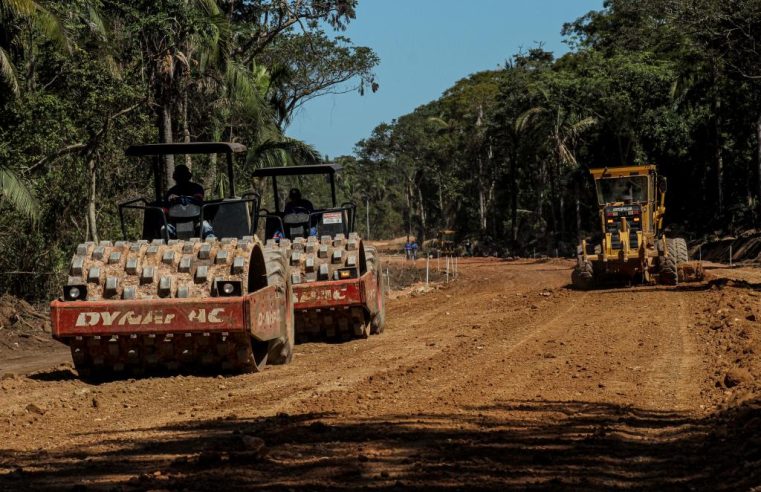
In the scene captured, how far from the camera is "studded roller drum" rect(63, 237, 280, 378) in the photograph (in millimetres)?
9883

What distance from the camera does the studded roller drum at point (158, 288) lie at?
988 centimetres

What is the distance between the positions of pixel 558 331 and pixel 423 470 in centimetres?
933

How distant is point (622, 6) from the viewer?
198ft

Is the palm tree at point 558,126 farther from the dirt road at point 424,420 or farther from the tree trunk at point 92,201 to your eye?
the dirt road at point 424,420

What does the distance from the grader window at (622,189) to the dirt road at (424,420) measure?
1112 centimetres

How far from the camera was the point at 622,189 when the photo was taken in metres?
24.8

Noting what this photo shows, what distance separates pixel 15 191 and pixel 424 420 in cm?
1245

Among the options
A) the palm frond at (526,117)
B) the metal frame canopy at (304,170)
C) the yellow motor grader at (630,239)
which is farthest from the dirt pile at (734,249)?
the metal frame canopy at (304,170)

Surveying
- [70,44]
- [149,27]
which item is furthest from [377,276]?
[149,27]

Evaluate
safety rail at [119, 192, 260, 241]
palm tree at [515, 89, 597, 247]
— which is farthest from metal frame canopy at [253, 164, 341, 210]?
palm tree at [515, 89, 597, 247]

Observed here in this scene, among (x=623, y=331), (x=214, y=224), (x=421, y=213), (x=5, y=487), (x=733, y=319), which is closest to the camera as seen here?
(x=5, y=487)

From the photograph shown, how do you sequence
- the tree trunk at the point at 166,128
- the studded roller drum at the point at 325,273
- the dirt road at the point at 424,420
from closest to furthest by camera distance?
the dirt road at the point at 424,420
the studded roller drum at the point at 325,273
the tree trunk at the point at 166,128

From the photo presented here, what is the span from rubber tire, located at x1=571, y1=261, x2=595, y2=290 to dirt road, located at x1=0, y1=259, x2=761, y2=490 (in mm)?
9862

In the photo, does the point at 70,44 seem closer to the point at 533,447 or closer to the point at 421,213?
the point at 533,447
